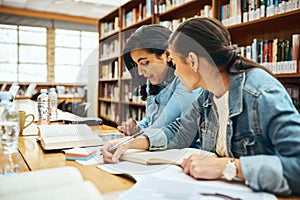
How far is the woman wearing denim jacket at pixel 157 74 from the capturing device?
1.26 metres

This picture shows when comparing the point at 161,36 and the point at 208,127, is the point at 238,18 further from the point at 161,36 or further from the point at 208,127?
the point at 208,127

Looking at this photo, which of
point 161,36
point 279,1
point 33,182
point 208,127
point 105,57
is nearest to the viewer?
point 33,182

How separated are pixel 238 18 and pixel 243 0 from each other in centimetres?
12

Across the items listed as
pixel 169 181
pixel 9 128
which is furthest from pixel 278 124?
pixel 9 128

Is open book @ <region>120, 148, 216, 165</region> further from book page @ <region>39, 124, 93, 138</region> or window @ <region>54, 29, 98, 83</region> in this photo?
window @ <region>54, 29, 98, 83</region>

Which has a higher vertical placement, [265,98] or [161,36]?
[161,36]

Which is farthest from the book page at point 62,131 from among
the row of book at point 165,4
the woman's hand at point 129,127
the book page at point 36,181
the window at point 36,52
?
the window at point 36,52

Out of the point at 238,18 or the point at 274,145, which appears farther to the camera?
the point at 238,18

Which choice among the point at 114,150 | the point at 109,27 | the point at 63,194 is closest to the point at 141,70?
the point at 114,150

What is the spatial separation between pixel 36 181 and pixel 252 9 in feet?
6.12

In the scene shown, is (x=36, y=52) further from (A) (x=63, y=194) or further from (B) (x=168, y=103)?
(A) (x=63, y=194)

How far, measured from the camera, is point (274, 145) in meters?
0.68

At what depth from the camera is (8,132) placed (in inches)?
33.5

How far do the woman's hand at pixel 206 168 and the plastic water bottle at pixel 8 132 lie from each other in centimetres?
46
